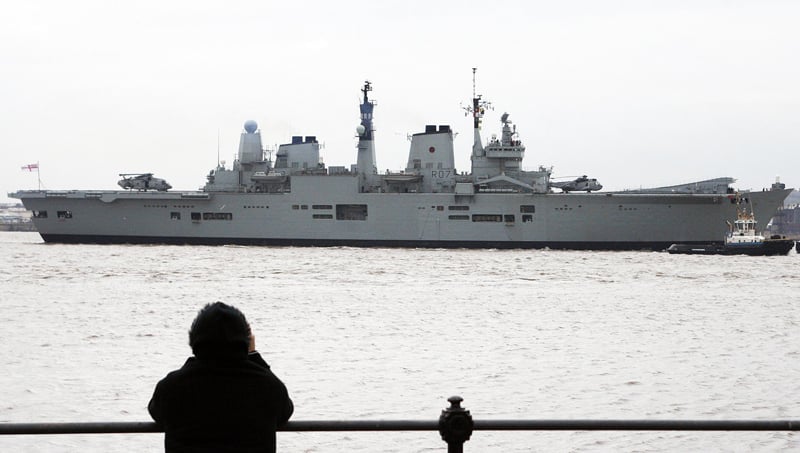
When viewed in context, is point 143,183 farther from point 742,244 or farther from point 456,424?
point 456,424

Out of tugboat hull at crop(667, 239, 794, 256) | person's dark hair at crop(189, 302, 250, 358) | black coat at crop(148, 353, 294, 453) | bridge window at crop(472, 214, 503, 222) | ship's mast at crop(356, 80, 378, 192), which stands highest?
ship's mast at crop(356, 80, 378, 192)

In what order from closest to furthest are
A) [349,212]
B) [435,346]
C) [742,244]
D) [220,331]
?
[220,331] < [435,346] < [742,244] < [349,212]

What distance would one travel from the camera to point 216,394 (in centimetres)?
335

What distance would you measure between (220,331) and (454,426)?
2.93 ft

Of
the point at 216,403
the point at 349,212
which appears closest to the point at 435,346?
the point at 216,403

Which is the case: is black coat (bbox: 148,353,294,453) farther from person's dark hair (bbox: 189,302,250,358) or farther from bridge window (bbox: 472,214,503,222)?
bridge window (bbox: 472,214,503,222)

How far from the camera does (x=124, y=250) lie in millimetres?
48812

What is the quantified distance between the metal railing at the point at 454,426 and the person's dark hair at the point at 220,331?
338 millimetres

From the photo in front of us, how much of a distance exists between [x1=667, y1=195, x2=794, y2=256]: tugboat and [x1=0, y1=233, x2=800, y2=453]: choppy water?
8.71 meters

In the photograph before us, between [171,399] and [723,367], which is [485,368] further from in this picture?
[171,399]

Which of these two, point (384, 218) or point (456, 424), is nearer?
point (456, 424)

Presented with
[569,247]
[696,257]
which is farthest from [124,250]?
[696,257]

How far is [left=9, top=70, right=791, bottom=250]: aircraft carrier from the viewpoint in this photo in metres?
45.5

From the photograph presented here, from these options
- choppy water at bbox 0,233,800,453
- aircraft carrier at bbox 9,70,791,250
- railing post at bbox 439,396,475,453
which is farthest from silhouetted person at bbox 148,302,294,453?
aircraft carrier at bbox 9,70,791,250
